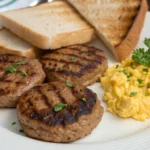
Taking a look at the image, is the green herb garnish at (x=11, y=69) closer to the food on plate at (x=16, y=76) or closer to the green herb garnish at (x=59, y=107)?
the food on plate at (x=16, y=76)

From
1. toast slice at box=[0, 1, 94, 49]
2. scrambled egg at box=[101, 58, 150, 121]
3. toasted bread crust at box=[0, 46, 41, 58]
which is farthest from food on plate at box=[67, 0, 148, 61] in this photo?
toasted bread crust at box=[0, 46, 41, 58]

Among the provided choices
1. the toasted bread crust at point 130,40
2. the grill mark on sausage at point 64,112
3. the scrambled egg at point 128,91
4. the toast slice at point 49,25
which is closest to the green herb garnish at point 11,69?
the grill mark on sausage at point 64,112

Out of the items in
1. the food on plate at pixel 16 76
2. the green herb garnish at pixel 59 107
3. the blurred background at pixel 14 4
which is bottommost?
the blurred background at pixel 14 4

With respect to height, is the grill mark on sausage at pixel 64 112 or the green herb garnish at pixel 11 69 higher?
the grill mark on sausage at pixel 64 112

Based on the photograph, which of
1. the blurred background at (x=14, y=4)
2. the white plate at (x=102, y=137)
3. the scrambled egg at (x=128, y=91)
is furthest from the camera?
the blurred background at (x=14, y=4)

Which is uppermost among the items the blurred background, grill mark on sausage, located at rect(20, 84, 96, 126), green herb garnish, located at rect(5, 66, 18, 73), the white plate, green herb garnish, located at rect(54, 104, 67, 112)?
green herb garnish, located at rect(54, 104, 67, 112)

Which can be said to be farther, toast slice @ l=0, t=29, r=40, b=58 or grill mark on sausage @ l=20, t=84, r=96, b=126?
toast slice @ l=0, t=29, r=40, b=58

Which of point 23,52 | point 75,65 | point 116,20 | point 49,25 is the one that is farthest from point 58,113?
point 116,20

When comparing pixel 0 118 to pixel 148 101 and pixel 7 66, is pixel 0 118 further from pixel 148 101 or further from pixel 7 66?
pixel 148 101

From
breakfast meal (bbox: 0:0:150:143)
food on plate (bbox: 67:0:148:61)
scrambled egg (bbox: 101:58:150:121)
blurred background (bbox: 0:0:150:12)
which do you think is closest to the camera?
breakfast meal (bbox: 0:0:150:143)

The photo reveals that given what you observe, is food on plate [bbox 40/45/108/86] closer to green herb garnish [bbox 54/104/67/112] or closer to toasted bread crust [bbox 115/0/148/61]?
toasted bread crust [bbox 115/0/148/61]
